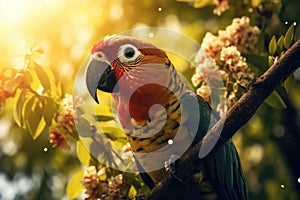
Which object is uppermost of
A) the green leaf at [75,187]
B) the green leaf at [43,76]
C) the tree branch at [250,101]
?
the tree branch at [250,101]

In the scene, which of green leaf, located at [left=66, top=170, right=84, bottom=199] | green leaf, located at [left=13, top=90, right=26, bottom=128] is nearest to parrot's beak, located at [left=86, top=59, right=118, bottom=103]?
green leaf, located at [left=13, top=90, right=26, bottom=128]

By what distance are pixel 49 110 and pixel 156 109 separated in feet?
2.11

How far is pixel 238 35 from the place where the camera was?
12.9 ft

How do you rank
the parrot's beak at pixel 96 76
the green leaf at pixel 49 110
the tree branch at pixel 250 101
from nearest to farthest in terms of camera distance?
1. the tree branch at pixel 250 101
2. the green leaf at pixel 49 110
3. the parrot's beak at pixel 96 76

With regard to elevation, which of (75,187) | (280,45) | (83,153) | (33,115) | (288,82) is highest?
(280,45)

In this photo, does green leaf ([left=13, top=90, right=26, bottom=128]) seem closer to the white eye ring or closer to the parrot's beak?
the parrot's beak

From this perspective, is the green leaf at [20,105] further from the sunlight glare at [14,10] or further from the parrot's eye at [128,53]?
the sunlight glare at [14,10]

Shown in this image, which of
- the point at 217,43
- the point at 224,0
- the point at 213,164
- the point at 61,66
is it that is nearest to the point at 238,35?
the point at 217,43

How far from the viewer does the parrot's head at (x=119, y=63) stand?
3742 mm

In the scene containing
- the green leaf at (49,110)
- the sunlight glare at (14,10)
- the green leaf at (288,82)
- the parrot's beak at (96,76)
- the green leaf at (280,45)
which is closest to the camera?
the green leaf at (280,45)

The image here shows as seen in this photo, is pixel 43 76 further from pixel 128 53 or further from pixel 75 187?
pixel 75 187

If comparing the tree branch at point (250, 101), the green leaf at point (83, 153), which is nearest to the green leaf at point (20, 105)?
the green leaf at point (83, 153)

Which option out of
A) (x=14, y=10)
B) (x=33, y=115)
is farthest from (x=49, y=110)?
(x=14, y=10)

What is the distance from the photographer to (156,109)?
3729 mm
